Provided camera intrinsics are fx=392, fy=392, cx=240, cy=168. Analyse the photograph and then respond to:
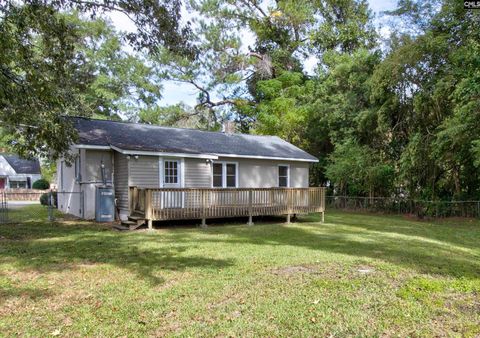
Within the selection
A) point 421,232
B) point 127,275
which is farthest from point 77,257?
point 421,232

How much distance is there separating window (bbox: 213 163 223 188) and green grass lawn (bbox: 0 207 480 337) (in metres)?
6.11

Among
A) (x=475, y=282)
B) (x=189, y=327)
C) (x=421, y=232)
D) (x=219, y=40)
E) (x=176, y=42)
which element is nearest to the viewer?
(x=189, y=327)

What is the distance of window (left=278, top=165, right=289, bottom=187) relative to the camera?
63.6 feet

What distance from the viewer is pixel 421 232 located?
13961 mm

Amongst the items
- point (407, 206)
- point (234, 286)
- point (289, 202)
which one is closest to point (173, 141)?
point (289, 202)

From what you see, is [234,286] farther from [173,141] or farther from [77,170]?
[173,141]

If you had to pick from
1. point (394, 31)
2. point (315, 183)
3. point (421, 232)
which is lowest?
point (421, 232)

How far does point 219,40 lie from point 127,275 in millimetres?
28760

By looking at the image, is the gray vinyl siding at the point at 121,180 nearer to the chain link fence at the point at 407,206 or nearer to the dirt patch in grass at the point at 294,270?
the dirt patch in grass at the point at 294,270

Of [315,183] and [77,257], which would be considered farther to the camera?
[315,183]

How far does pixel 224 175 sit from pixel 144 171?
401cm

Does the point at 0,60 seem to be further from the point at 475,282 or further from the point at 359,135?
the point at 359,135

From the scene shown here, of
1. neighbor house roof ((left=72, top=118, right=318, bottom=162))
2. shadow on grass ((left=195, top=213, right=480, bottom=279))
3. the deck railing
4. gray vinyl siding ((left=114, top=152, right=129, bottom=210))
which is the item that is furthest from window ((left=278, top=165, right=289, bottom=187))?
gray vinyl siding ((left=114, top=152, right=129, bottom=210))

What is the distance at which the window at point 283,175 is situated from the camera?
1939cm
